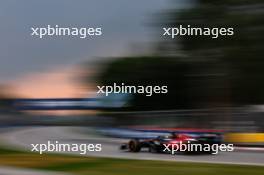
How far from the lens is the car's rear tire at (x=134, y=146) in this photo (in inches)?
348

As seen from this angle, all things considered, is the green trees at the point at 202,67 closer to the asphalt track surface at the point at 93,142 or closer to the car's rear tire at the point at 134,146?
the car's rear tire at the point at 134,146

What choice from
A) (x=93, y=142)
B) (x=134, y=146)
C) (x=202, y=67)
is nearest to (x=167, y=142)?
(x=134, y=146)

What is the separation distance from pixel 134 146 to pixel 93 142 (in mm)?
636

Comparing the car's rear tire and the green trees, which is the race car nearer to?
the car's rear tire

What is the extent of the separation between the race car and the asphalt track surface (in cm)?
9

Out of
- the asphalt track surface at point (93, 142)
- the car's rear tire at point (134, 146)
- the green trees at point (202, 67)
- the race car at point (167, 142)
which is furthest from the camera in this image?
the green trees at point (202, 67)

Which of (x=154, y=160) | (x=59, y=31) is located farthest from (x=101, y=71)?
(x=154, y=160)

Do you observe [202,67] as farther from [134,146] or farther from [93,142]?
[93,142]

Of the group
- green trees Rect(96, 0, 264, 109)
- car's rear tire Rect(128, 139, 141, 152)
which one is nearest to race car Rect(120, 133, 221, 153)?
car's rear tire Rect(128, 139, 141, 152)

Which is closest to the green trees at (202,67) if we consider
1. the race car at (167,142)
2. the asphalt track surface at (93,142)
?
the race car at (167,142)

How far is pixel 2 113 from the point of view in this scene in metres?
8.86

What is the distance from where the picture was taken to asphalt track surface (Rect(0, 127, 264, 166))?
27.6 feet

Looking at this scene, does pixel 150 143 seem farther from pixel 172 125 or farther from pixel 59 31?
pixel 59 31

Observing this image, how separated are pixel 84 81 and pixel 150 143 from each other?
1325 millimetres
